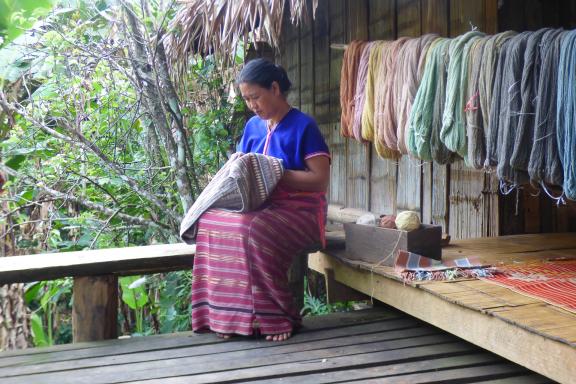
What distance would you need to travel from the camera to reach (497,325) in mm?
2170

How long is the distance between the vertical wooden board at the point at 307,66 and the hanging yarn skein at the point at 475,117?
10.5 feet

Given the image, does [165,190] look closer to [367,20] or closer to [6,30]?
[6,30]

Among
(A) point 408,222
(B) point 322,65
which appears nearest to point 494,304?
(A) point 408,222

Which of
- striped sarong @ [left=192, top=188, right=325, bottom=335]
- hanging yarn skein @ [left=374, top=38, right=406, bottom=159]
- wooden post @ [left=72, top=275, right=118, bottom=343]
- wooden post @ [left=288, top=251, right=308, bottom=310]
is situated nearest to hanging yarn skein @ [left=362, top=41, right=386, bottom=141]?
hanging yarn skein @ [left=374, top=38, right=406, bottom=159]

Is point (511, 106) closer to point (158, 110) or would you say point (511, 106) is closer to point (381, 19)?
point (381, 19)

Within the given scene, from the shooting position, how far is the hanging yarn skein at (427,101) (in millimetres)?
3033

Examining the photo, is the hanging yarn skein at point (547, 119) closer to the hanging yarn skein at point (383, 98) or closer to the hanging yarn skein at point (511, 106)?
the hanging yarn skein at point (511, 106)

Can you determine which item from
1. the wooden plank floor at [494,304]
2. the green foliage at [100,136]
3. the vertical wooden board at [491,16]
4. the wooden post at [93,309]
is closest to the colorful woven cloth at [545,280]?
the wooden plank floor at [494,304]

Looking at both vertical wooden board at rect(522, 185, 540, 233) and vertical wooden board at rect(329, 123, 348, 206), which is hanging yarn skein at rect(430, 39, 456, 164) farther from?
vertical wooden board at rect(329, 123, 348, 206)

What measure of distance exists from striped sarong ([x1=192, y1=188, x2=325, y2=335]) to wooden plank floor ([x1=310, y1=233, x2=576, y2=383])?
48 cm

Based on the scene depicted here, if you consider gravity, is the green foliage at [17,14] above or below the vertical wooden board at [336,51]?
above

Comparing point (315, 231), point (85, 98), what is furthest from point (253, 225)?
point (85, 98)

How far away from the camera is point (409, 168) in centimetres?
421

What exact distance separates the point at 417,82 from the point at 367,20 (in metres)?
1.66
